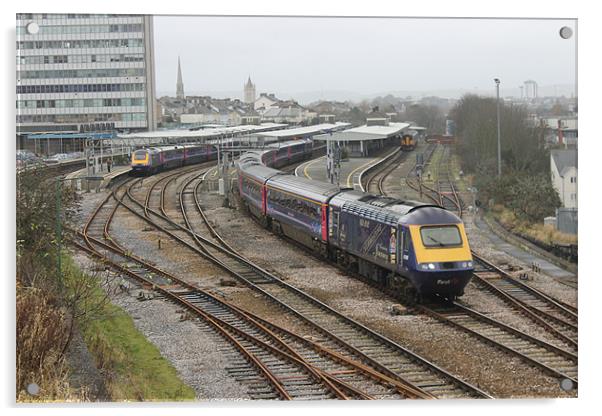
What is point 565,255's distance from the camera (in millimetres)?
16500

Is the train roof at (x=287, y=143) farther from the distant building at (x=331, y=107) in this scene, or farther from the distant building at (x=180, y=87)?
the distant building at (x=180, y=87)

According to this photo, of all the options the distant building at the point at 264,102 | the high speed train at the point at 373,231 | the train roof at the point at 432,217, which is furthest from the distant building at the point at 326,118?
the train roof at the point at 432,217

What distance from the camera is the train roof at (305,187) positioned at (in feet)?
72.4

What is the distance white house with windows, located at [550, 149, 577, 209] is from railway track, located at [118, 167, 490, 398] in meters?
3.73

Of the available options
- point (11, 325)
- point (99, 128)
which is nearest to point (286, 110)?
point (99, 128)

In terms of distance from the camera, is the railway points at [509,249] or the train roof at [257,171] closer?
the railway points at [509,249]

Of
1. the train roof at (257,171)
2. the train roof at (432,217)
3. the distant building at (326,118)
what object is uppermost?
the distant building at (326,118)

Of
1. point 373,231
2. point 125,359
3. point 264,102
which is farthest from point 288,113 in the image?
point 125,359

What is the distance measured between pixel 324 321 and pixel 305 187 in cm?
662

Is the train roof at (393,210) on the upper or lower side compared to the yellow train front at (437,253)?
upper

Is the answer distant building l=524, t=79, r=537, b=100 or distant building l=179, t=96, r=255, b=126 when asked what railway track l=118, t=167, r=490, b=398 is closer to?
distant building l=179, t=96, r=255, b=126

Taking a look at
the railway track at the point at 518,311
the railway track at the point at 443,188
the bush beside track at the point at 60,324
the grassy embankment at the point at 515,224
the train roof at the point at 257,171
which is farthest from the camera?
the train roof at the point at 257,171

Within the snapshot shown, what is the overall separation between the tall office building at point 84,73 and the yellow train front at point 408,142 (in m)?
5.07

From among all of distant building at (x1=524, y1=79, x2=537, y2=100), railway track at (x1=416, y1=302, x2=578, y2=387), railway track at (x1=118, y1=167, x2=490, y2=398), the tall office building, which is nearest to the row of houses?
the tall office building
